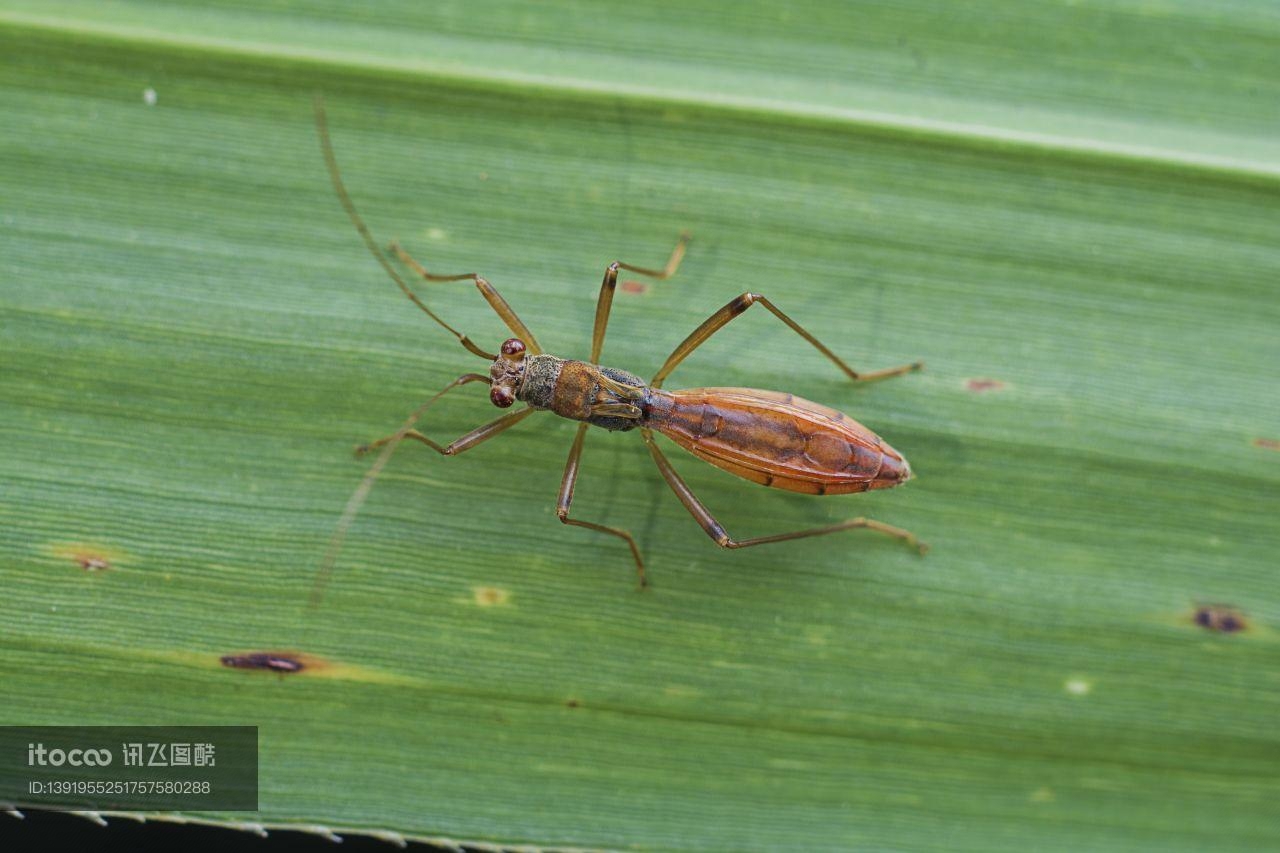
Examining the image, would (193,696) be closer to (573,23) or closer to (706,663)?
(706,663)

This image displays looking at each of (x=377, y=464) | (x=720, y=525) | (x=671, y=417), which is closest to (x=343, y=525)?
(x=377, y=464)

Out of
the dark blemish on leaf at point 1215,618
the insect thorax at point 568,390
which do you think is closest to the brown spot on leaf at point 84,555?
the insect thorax at point 568,390

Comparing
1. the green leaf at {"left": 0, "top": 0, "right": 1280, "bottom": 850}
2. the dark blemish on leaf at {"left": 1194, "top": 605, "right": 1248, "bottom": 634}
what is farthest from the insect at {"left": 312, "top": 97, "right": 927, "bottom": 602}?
the dark blemish on leaf at {"left": 1194, "top": 605, "right": 1248, "bottom": 634}

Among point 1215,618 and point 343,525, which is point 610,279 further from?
point 1215,618

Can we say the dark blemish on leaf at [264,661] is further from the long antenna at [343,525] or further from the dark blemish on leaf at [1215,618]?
the dark blemish on leaf at [1215,618]

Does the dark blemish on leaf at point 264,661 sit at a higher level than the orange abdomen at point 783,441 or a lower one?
lower

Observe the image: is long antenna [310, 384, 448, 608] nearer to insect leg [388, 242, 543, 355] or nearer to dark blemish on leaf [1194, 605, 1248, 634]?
insect leg [388, 242, 543, 355]

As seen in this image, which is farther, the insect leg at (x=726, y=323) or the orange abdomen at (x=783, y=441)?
the insect leg at (x=726, y=323)
